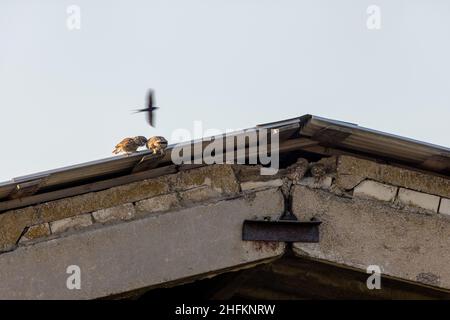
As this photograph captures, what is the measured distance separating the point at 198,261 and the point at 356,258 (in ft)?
3.42

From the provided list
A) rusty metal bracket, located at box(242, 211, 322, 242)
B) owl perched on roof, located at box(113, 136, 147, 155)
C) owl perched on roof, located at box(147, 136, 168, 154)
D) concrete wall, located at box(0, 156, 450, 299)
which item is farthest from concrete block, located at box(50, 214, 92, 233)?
owl perched on roof, located at box(113, 136, 147, 155)

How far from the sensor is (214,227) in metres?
7.45

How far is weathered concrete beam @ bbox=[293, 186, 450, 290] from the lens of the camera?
750cm

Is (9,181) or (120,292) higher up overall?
(9,181)

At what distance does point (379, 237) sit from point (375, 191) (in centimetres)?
34

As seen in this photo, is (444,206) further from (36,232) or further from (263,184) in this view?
(36,232)

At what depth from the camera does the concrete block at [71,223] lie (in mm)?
7504

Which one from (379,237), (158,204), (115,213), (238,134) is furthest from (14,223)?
(379,237)

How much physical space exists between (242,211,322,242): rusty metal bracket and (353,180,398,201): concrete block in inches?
16.9

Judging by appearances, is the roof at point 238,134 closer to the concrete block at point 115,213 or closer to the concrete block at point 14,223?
the concrete block at point 14,223

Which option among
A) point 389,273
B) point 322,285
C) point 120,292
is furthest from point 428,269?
point 120,292

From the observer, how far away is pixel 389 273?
24.6ft

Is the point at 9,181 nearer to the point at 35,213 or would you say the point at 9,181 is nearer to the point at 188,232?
the point at 35,213

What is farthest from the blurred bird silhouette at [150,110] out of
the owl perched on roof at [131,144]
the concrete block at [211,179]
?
the concrete block at [211,179]
